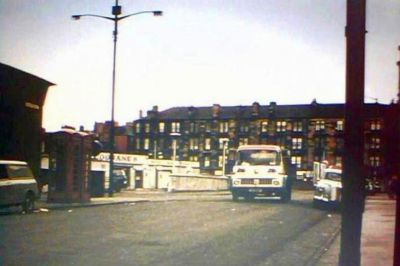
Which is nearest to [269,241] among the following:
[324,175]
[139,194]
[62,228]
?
[324,175]

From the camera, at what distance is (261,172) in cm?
1027

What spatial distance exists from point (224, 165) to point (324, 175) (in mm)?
1765

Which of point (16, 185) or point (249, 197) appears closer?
point (16, 185)

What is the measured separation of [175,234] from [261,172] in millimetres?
2192

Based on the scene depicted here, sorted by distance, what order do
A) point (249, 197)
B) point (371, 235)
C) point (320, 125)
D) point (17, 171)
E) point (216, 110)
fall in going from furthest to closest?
point (249, 197) < point (17, 171) < point (371, 235) < point (216, 110) < point (320, 125)

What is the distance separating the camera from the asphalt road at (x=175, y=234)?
6875mm

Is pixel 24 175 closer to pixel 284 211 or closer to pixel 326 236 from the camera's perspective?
pixel 284 211

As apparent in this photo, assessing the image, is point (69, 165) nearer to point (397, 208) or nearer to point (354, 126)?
point (354, 126)

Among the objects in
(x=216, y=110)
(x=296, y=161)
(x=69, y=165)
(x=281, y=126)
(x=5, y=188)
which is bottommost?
(x=5, y=188)

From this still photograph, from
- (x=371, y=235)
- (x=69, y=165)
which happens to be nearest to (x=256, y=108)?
(x=371, y=235)

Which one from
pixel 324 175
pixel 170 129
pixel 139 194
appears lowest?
pixel 139 194

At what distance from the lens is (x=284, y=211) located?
12.6m

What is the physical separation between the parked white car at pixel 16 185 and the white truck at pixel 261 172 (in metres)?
5.13

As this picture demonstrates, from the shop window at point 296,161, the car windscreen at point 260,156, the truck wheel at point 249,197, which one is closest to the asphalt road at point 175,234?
the truck wheel at point 249,197
